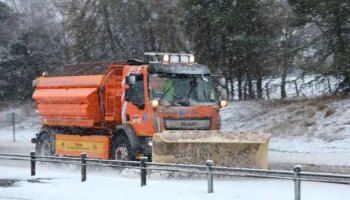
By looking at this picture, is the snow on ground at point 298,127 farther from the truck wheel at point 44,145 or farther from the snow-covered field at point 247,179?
the truck wheel at point 44,145

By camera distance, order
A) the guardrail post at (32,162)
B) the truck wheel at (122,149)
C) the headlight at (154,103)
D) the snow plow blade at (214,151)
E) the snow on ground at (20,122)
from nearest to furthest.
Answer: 1. the snow plow blade at (214,151)
2. the guardrail post at (32,162)
3. the headlight at (154,103)
4. the truck wheel at (122,149)
5. the snow on ground at (20,122)

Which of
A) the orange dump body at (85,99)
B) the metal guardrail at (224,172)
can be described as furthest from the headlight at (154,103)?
the metal guardrail at (224,172)

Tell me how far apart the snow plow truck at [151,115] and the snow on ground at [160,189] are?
2.61 feet

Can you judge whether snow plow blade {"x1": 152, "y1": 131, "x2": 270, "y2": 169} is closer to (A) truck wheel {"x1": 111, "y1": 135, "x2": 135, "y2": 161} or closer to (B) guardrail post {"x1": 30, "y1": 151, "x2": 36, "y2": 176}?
(A) truck wheel {"x1": 111, "y1": 135, "x2": 135, "y2": 161}

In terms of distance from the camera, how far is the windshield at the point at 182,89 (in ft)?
57.4

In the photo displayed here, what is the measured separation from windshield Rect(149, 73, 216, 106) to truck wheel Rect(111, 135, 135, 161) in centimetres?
156

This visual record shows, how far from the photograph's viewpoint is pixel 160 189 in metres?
13.9

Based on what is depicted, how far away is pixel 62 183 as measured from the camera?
15.4 meters

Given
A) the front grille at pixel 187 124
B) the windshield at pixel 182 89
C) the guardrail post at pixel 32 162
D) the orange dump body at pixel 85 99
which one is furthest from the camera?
the orange dump body at pixel 85 99

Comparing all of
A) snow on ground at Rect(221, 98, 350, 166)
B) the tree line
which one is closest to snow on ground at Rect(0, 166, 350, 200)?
snow on ground at Rect(221, 98, 350, 166)

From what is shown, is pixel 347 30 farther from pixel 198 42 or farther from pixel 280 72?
pixel 198 42

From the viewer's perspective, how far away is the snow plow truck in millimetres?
15867

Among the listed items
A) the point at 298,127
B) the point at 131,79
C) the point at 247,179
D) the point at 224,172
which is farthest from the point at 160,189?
the point at 298,127

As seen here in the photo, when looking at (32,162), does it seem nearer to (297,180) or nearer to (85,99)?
(85,99)
